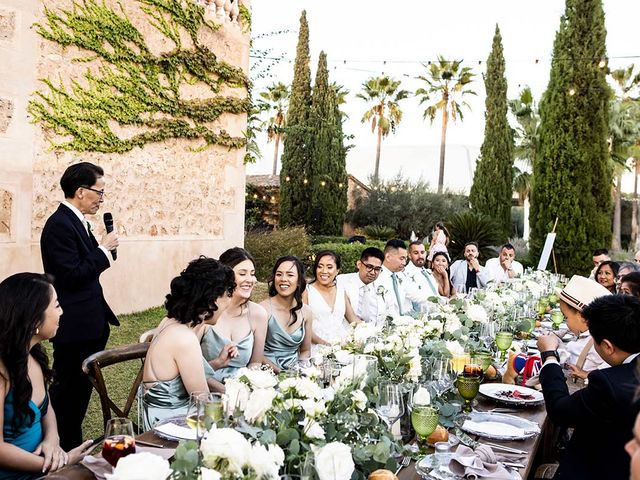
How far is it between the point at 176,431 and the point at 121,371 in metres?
4.07

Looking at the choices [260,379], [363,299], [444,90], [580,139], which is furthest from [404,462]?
[444,90]

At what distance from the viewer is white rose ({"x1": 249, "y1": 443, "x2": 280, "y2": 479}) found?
4.41 ft

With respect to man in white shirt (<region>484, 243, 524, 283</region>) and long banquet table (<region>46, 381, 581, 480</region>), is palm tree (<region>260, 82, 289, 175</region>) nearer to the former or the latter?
man in white shirt (<region>484, 243, 524, 283</region>)

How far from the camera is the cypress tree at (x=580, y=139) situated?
49.7ft

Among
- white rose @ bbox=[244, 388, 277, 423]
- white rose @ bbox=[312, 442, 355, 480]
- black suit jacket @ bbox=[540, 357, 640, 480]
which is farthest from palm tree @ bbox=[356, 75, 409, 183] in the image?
white rose @ bbox=[312, 442, 355, 480]

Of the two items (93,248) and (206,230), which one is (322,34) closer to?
(206,230)

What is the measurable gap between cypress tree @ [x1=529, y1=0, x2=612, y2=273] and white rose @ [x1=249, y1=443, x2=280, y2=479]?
49.6ft

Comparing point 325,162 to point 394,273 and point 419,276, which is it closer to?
point 419,276

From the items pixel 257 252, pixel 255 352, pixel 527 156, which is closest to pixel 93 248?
pixel 255 352

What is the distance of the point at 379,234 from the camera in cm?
2209

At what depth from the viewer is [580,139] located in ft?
50.2

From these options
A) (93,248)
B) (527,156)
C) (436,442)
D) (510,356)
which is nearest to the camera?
(436,442)

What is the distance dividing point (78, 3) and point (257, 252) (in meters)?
7.05

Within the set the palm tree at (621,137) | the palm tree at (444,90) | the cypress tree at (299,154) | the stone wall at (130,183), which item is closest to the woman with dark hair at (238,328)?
the stone wall at (130,183)
